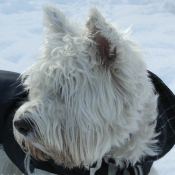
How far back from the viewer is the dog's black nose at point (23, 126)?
213 centimetres

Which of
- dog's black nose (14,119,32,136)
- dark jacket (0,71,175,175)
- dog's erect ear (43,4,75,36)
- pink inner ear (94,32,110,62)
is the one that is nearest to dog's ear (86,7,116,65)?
pink inner ear (94,32,110,62)

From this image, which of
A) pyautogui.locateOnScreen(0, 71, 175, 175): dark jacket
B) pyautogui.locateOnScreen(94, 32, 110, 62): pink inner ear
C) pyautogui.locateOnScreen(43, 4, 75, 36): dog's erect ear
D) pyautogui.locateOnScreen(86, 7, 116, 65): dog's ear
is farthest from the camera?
pyautogui.locateOnScreen(0, 71, 175, 175): dark jacket

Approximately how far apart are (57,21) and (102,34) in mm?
482

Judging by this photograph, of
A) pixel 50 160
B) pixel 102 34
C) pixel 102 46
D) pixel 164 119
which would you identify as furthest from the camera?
pixel 164 119

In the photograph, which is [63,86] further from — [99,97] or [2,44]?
[2,44]

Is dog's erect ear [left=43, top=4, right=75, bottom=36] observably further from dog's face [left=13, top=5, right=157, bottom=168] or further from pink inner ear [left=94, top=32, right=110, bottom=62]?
pink inner ear [left=94, top=32, right=110, bottom=62]

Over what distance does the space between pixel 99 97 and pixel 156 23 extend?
4.73 metres

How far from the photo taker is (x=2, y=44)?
6070 millimetres

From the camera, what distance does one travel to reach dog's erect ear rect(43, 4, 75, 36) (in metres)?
2.39

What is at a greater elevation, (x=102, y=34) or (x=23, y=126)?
(x=102, y=34)

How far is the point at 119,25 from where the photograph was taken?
19.0ft

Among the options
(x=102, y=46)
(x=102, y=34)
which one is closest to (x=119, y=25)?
(x=102, y=46)

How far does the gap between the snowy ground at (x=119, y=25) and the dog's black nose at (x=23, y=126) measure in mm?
2817

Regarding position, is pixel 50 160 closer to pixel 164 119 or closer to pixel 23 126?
pixel 23 126
